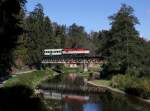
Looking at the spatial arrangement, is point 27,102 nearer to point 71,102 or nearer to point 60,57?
point 71,102

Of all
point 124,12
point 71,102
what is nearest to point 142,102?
point 71,102

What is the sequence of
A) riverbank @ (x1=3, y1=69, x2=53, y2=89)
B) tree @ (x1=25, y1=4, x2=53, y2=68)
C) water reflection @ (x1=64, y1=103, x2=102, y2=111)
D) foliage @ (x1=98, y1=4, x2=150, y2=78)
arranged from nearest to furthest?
water reflection @ (x1=64, y1=103, x2=102, y2=111)
riverbank @ (x1=3, y1=69, x2=53, y2=89)
foliage @ (x1=98, y1=4, x2=150, y2=78)
tree @ (x1=25, y1=4, x2=53, y2=68)

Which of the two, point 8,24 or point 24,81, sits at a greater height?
point 8,24

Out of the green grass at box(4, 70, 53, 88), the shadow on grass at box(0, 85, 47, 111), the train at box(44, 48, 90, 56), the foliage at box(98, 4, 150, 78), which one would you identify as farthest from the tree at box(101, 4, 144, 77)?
the train at box(44, 48, 90, 56)

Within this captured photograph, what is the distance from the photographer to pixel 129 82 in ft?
248

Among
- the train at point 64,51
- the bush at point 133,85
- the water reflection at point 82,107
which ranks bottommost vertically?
the water reflection at point 82,107

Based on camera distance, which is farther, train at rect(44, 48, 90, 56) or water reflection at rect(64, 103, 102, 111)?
train at rect(44, 48, 90, 56)

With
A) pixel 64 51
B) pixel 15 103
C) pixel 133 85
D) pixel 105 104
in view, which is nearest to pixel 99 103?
pixel 105 104

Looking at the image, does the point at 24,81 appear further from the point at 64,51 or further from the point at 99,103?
the point at 64,51

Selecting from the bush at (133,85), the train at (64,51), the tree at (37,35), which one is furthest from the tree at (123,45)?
the train at (64,51)

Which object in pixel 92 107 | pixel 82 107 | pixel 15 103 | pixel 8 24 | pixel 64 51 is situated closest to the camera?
pixel 8 24

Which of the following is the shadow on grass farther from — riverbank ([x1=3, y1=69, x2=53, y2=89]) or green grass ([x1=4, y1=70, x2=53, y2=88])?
green grass ([x1=4, y1=70, x2=53, y2=88])

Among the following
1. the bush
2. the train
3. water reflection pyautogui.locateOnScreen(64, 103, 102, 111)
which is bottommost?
water reflection pyautogui.locateOnScreen(64, 103, 102, 111)

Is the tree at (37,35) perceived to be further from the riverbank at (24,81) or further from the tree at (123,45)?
the tree at (123,45)
